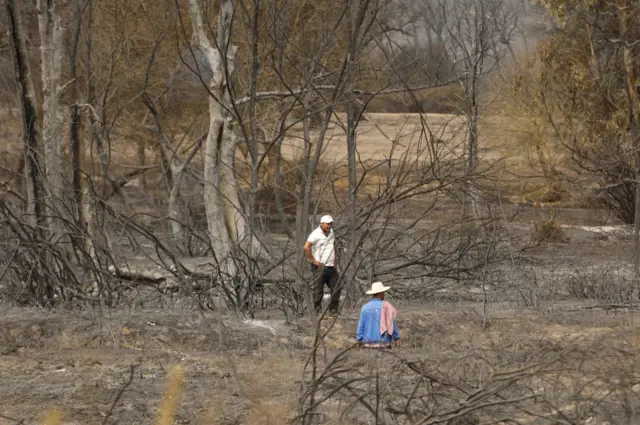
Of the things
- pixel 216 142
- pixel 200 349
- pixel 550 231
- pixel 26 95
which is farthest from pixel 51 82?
pixel 550 231

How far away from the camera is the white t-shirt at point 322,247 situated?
13766 mm

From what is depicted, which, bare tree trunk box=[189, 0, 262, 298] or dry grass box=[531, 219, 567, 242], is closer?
bare tree trunk box=[189, 0, 262, 298]

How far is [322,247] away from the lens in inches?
545

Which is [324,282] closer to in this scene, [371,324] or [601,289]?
[371,324]

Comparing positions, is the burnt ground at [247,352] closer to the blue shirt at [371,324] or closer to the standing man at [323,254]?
the blue shirt at [371,324]

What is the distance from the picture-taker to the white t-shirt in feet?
45.2

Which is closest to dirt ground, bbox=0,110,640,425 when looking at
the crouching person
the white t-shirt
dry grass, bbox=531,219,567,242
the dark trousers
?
the crouching person

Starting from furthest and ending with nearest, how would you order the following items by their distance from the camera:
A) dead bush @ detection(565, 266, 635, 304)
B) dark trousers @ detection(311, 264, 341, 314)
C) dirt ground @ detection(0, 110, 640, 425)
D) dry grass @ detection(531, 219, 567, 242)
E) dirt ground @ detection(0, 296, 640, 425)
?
dry grass @ detection(531, 219, 567, 242), dead bush @ detection(565, 266, 635, 304), dark trousers @ detection(311, 264, 341, 314), dirt ground @ detection(0, 296, 640, 425), dirt ground @ detection(0, 110, 640, 425)

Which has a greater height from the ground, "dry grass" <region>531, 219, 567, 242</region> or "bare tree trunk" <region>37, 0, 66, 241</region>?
"bare tree trunk" <region>37, 0, 66, 241</region>

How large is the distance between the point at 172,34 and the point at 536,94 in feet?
35.2

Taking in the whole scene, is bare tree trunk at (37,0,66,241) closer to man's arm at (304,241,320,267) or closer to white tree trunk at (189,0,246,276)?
white tree trunk at (189,0,246,276)

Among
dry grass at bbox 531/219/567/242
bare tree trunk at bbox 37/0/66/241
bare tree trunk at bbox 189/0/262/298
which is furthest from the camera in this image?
dry grass at bbox 531/219/567/242

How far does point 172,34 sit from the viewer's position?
28.2 m

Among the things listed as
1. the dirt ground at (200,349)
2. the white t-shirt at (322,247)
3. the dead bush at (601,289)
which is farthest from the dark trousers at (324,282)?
the dead bush at (601,289)
